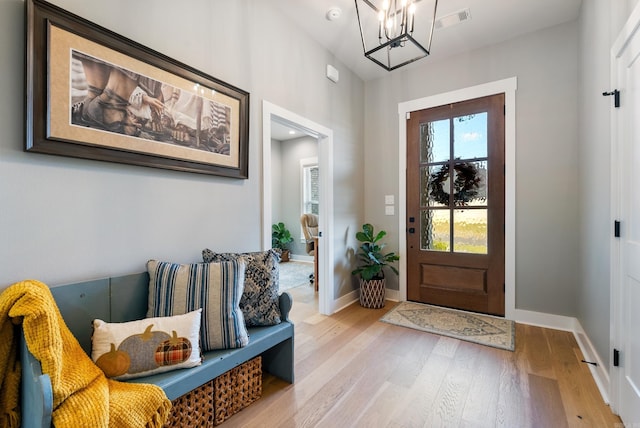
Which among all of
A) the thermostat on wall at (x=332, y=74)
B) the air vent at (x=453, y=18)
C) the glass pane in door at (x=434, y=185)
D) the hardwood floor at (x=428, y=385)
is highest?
the air vent at (x=453, y=18)

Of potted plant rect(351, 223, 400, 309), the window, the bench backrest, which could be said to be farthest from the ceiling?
the window

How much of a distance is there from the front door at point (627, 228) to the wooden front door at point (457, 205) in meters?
1.41

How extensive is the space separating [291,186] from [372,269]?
3.93 m

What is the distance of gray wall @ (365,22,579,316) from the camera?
2719 millimetres

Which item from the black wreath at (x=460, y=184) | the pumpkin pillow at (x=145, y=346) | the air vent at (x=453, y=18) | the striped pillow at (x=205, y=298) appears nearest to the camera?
the pumpkin pillow at (x=145, y=346)

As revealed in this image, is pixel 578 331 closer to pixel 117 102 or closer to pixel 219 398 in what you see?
pixel 219 398

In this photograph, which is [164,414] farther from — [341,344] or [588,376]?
[588,376]

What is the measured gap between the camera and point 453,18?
2.68m

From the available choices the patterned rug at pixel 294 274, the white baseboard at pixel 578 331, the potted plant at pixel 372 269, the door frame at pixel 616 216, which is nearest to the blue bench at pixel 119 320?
the potted plant at pixel 372 269

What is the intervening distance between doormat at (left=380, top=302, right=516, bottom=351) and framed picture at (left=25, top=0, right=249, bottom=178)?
234 centimetres

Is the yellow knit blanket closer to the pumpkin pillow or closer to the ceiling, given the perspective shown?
the pumpkin pillow

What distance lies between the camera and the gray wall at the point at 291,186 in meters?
6.63

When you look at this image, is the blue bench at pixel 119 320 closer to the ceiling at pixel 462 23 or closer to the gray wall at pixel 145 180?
the gray wall at pixel 145 180

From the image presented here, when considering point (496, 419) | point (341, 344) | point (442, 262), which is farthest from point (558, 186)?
point (341, 344)
